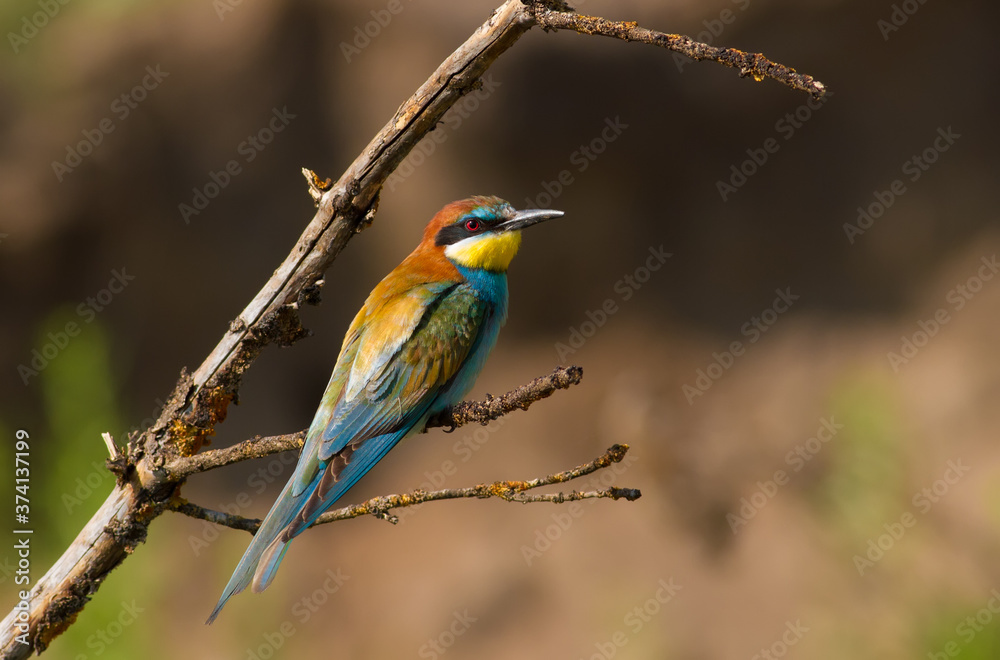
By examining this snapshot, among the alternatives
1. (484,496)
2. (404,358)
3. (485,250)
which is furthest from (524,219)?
(484,496)

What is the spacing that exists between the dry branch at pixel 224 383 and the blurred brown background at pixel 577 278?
2.44 metres

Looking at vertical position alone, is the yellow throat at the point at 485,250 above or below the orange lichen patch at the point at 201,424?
above

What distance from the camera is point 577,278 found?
4.64 m

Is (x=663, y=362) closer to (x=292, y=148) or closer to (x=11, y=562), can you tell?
(x=292, y=148)

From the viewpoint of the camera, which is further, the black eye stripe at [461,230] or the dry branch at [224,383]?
the black eye stripe at [461,230]

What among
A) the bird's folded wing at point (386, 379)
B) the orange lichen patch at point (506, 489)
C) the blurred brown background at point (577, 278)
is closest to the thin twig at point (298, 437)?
the orange lichen patch at point (506, 489)

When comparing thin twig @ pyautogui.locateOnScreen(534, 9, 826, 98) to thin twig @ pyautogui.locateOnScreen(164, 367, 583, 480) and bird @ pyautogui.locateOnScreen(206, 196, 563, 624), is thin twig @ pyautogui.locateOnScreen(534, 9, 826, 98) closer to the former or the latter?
thin twig @ pyautogui.locateOnScreen(164, 367, 583, 480)

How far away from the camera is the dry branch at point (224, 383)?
1.47 metres

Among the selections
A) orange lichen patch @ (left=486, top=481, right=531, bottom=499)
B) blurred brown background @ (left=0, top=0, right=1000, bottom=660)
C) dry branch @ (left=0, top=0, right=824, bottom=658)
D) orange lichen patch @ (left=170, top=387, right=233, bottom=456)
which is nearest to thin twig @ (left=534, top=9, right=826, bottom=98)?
dry branch @ (left=0, top=0, right=824, bottom=658)

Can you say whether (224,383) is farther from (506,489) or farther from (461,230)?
(461,230)

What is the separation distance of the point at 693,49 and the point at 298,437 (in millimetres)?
893

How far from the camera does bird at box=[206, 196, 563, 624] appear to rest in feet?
6.13

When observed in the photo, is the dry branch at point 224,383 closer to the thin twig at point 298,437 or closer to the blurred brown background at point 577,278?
the thin twig at point 298,437

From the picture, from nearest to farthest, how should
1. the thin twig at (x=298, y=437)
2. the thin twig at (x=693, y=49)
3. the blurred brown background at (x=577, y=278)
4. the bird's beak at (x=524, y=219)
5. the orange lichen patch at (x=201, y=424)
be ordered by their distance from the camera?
the thin twig at (x=693, y=49), the thin twig at (x=298, y=437), the orange lichen patch at (x=201, y=424), the bird's beak at (x=524, y=219), the blurred brown background at (x=577, y=278)
